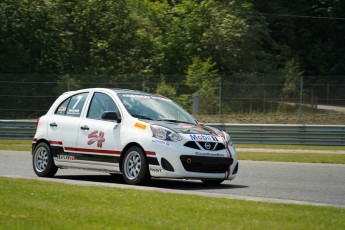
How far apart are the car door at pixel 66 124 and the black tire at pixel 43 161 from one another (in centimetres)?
17

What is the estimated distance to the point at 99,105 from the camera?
13.1 m

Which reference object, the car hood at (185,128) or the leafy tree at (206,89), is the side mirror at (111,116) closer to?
the car hood at (185,128)

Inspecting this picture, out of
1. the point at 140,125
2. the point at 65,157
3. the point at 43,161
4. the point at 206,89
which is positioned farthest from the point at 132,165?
the point at 206,89

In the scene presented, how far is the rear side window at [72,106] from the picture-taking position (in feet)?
44.1

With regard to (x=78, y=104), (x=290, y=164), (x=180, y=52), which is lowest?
(x=290, y=164)

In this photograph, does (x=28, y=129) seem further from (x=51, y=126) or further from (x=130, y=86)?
(x=51, y=126)

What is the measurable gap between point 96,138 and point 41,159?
5.22 ft

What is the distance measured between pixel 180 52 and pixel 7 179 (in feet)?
85.7

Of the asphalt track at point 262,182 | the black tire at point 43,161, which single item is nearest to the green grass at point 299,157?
the asphalt track at point 262,182

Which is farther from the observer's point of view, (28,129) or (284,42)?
(284,42)

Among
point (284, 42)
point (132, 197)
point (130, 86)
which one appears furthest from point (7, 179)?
point (284, 42)

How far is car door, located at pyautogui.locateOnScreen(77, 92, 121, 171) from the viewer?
12414 millimetres

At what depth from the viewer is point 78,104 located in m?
13.5

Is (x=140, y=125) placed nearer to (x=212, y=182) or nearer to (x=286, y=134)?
(x=212, y=182)
